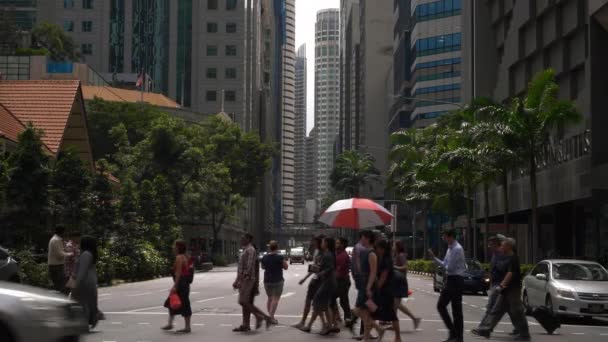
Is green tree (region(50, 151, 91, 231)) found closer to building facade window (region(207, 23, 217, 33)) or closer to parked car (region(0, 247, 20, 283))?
parked car (region(0, 247, 20, 283))

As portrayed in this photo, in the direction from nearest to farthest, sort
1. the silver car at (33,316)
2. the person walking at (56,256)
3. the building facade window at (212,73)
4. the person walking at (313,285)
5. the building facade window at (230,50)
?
the silver car at (33,316)
the person walking at (313,285)
the person walking at (56,256)
the building facade window at (212,73)
the building facade window at (230,50)

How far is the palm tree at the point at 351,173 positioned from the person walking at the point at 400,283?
276 feet

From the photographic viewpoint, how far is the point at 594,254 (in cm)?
4300

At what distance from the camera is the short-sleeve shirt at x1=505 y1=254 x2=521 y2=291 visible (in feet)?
52.7

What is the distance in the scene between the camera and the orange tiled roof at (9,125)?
3732 cm

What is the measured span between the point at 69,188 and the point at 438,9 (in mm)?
67568

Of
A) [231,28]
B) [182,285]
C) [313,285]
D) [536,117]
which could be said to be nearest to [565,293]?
[313,285]

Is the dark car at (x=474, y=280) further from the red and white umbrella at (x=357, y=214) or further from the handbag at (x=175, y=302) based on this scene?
the handbag at (x=175, y=302)

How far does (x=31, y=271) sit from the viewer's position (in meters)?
28.7

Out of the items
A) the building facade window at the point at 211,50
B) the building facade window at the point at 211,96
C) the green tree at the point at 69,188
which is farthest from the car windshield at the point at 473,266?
the building facade window at the point at 211,50

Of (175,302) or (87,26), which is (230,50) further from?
(175,302)

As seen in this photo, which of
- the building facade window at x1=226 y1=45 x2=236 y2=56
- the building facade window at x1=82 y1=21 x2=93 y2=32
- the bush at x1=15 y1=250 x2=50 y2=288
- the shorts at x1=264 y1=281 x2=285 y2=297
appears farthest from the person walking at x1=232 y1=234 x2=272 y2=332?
the building facade window at x1=82 y1=21 x2=93 y2=32

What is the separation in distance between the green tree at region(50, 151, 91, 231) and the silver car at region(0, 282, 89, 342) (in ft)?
83.0

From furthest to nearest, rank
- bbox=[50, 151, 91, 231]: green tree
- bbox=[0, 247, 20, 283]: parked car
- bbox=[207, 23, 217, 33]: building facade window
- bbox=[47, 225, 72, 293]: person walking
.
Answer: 1. bbox=[207, 23, 217, 33]: building facade window
2. bbox=[50, 151, 91, 231]: green tree
3. bbox=[0, 247, 20, 283]: parked car
4. bbox=[47, 225, 72, 293]: person walking
